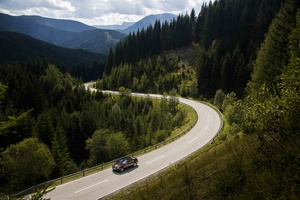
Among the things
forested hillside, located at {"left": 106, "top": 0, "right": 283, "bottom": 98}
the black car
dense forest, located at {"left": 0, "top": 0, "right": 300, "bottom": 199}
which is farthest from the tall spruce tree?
forested hillside, located at {"left": 106, "top": 0, "right": 283, "bottom": 98}

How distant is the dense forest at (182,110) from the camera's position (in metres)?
9.10

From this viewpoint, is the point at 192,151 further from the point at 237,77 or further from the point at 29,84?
the point at 29,84

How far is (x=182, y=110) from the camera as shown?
65812 millimetres

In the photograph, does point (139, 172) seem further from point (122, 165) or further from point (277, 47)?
point (277, 47)

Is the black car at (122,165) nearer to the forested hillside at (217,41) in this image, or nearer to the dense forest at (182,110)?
the dense forest at (182,110)

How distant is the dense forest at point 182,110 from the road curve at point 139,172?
15.9 ft

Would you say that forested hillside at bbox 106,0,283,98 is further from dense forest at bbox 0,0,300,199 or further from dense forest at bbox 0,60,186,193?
dense forest at bbox 0,60,186,193

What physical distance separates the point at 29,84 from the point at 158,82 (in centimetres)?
4900

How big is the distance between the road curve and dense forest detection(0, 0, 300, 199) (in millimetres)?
4846

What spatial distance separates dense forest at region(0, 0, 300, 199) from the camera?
9.10 meters

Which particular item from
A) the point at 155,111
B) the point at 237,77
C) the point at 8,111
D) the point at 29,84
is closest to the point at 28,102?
the point at 29,84

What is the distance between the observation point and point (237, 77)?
7581cm

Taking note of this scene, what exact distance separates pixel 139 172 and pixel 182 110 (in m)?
36.7

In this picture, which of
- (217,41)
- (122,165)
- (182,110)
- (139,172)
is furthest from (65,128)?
(217,41)
